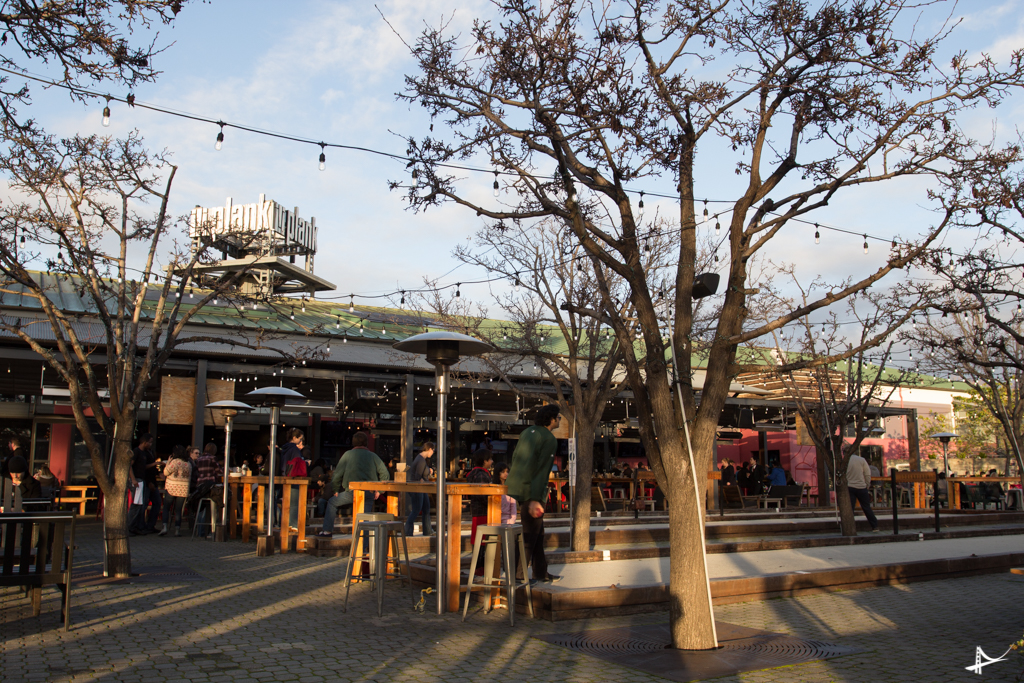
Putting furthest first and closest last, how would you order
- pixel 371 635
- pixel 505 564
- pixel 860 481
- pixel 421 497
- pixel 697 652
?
pixel 860 481, pixel 421 497, pixel 505 564, pixel 371 635, pixel 697 652

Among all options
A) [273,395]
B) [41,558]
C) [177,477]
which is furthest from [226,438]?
[41,558]

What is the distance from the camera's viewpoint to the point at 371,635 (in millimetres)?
6035

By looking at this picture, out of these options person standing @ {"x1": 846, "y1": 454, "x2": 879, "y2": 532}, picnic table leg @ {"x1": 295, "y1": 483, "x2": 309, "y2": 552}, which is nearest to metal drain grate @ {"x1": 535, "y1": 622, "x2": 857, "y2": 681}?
picnic table leg @ {"x1": 295, "y1": 483, "x2": 309, "y2": 552}

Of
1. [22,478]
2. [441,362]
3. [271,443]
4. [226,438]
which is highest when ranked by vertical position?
[441,362]

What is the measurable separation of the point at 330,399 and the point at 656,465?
16.7 m

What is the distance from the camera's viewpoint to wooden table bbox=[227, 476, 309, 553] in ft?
37.9

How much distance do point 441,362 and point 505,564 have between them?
5.73 ft

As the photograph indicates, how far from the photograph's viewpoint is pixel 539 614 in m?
6.89

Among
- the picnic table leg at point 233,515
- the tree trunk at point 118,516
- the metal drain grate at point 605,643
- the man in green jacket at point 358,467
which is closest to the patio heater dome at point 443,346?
the metal drain grate at point 605,643

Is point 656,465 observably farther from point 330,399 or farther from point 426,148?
point 330,399

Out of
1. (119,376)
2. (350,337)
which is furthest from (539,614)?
(350,337)

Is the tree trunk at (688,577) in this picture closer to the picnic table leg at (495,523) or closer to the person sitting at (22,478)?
the picnic table leg at (495,523)

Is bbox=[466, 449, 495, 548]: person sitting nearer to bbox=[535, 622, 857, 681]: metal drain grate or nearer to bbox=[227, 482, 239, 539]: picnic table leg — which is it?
bbox=[535, 622, 857, 681]: metal drain grate

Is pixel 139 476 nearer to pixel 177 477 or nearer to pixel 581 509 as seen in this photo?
pixel 177 477
